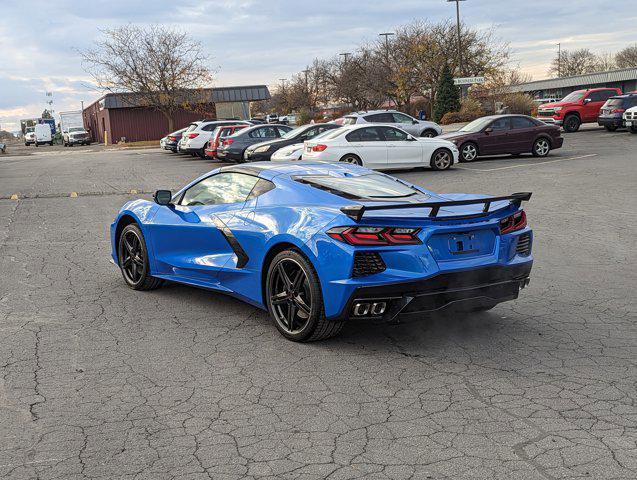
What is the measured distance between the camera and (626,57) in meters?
119

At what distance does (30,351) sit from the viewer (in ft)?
18.2

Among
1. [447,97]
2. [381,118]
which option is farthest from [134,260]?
[447,97]

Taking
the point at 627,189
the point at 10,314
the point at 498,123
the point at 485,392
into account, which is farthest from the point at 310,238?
the point at 498,123

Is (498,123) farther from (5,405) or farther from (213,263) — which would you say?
(5,405)

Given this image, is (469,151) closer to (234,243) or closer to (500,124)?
(500,124)

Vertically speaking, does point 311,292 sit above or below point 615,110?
below

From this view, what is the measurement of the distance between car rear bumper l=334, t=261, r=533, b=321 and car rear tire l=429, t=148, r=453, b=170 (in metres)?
16.1

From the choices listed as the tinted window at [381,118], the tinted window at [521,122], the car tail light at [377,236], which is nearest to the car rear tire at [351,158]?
the tinted window at [521,122]

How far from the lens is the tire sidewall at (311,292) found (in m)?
5.26

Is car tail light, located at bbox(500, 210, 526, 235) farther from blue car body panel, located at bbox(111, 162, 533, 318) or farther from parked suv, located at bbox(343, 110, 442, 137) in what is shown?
parked suv, located at bbox(343, 110, 442, 137)

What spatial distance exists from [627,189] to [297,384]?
12257 millimetres

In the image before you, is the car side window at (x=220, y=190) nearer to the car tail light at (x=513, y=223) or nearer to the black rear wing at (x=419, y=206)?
the black rear wing at (x=419, y=206)

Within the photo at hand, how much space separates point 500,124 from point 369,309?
19784 mm

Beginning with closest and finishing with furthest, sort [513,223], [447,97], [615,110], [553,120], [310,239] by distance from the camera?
[310,239] < [513,223] < [615,110] < [553,120] < [447,97]
